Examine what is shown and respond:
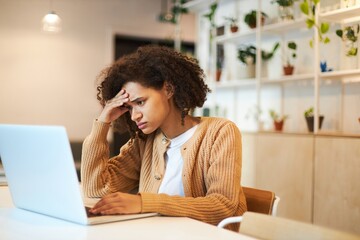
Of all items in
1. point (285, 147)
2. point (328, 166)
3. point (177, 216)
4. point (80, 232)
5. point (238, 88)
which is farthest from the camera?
point (238, 88)

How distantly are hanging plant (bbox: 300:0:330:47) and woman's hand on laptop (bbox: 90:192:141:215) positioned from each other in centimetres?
238

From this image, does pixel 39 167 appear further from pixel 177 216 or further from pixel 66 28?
pixel 66 28

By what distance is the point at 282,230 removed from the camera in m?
1.11

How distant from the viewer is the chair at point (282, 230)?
1015 millimetres

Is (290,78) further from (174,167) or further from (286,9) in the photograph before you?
(174,167)

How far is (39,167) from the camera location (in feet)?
4.04

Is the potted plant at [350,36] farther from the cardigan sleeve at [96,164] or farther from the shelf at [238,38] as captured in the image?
the cardigan sleeve at [96,164]

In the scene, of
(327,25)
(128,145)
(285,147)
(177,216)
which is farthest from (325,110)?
(177,216)

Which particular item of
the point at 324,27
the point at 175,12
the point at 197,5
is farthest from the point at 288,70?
the point at 175,12

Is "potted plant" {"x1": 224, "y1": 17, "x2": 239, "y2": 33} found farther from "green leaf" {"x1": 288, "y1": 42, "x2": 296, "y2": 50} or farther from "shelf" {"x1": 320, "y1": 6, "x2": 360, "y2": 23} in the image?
"shelf" {"x1": 320, "y1": 6, "x2": 360, "y2": 23}

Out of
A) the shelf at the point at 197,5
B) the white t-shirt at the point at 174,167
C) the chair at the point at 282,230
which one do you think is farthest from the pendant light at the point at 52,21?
the chair at the point at 282,230

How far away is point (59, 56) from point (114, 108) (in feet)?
12.9

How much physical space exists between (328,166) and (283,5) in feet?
4.50

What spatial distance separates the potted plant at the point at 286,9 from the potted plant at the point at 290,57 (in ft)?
0.68
